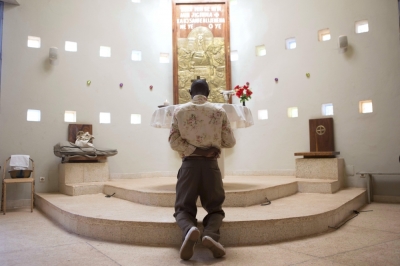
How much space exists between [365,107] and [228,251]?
5.05 meters

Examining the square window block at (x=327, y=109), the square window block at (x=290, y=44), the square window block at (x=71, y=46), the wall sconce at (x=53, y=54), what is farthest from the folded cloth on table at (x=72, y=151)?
the square window block at (x=290, y=44)

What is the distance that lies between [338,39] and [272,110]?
81.2 inches

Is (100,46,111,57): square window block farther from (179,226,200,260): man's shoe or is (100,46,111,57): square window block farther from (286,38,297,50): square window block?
(179,226,200,260): man's shoe

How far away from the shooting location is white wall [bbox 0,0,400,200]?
647cm

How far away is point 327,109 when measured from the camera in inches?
281

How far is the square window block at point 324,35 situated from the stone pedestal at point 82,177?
5471 millimetres

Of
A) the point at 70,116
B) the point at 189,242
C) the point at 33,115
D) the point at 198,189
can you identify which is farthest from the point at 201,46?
the point at 189,242

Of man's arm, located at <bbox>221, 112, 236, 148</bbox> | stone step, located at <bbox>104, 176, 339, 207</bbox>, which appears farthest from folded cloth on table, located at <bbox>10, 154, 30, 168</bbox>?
man's arm, located at <bbox>221, 112, 236, 148</bbox>

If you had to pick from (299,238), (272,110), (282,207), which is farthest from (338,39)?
(299,238)

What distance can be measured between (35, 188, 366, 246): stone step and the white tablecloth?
1.25 metres

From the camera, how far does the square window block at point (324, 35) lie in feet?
23.9

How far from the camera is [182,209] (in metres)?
3.13

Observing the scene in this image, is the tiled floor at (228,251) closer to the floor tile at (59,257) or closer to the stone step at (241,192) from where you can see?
the floor tile at (59,257)

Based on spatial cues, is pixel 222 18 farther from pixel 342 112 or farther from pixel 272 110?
pixel 342 112
